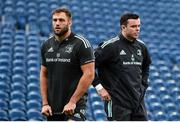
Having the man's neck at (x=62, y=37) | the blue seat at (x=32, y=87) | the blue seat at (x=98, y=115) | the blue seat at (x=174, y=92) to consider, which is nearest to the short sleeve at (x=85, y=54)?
the man's neck at (x=62, y=37)

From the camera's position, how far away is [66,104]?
3.64 metres

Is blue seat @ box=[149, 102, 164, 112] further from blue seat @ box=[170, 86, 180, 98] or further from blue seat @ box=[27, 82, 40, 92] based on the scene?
blue seat @ box=[27, 82, 40, 92]

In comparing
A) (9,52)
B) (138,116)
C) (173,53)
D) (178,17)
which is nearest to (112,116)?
(138,116)

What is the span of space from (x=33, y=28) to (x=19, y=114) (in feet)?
18.0

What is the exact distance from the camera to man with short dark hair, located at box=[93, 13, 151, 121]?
4000mm

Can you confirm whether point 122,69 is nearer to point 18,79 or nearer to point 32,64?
point 18,79

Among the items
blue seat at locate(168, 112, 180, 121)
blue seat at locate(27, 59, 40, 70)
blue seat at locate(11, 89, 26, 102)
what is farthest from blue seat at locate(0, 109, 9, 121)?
blue seat at locate(168, 112, 180, 121)

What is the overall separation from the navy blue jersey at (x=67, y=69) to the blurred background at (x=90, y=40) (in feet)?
10.6

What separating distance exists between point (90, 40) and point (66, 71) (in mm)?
7791

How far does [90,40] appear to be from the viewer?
451 inches

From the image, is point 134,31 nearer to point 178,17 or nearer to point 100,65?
point 100,65

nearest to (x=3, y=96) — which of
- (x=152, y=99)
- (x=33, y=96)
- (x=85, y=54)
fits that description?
(x=33, y=96)

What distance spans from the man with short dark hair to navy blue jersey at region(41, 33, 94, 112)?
38 centimetres

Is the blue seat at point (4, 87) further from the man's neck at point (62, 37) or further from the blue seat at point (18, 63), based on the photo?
the man's neck at point (62, 37)
